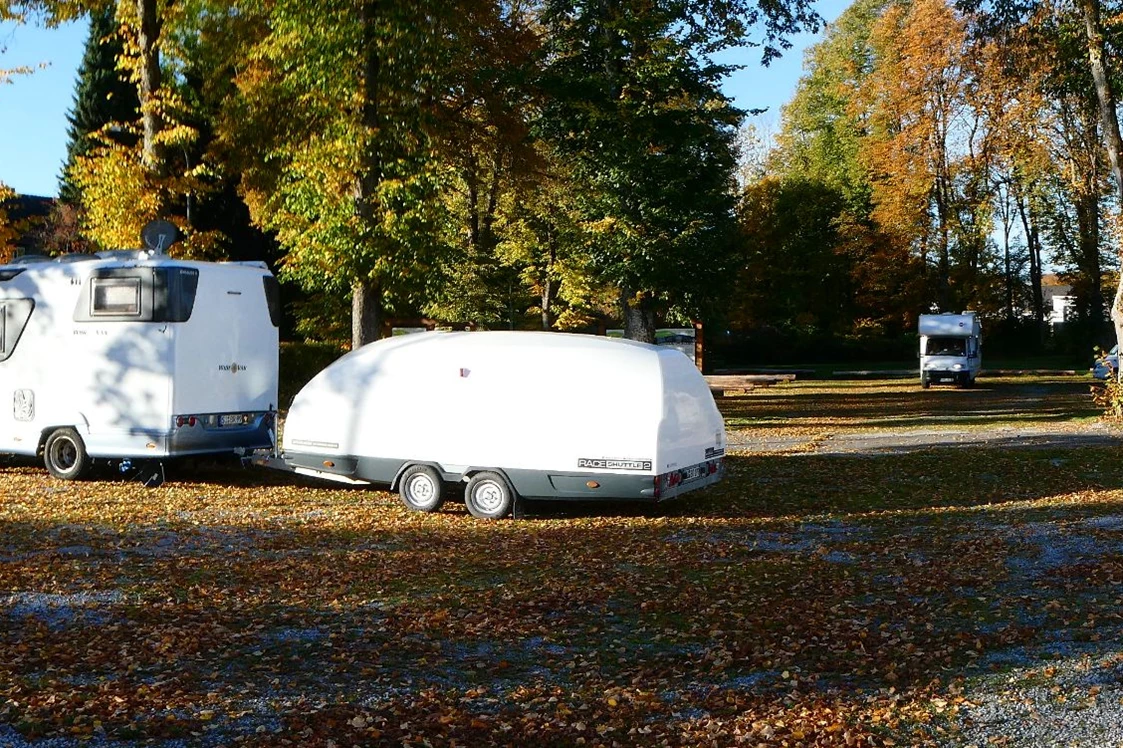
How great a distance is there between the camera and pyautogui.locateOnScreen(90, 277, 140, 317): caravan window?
16.4 meters

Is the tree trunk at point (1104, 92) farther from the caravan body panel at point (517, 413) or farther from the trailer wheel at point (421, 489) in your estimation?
the trailer wheel at point (421, 489)

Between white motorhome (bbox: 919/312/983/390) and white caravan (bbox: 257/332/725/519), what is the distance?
31.5 metres

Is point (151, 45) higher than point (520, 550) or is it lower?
higher

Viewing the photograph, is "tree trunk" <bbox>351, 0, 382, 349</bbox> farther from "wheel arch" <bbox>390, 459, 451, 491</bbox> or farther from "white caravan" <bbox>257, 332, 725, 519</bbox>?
"wheel arch" <bbox>390, 459, 451, 491</bbox>

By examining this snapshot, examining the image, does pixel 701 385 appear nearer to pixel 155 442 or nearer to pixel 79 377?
pixel 155 442

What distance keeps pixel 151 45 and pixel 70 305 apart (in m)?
7.37

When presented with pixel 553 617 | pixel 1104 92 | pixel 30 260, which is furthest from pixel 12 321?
pixel 1104 92

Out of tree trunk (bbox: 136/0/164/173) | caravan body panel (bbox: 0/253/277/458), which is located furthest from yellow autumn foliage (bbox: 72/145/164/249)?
caravan body panel (bbox: 0/253/277/458)

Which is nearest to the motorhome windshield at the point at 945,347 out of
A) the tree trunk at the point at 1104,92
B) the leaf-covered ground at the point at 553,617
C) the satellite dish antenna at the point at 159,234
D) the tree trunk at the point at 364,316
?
the tree trunk at the point at 1104,92

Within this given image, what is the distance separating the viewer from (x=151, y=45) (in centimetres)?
2255

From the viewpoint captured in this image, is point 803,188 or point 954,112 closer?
point 954,112

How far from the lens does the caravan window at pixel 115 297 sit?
16.4m

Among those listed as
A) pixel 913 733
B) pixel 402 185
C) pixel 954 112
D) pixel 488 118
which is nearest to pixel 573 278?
pixel 488 118

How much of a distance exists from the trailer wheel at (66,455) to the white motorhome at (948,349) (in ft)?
109
